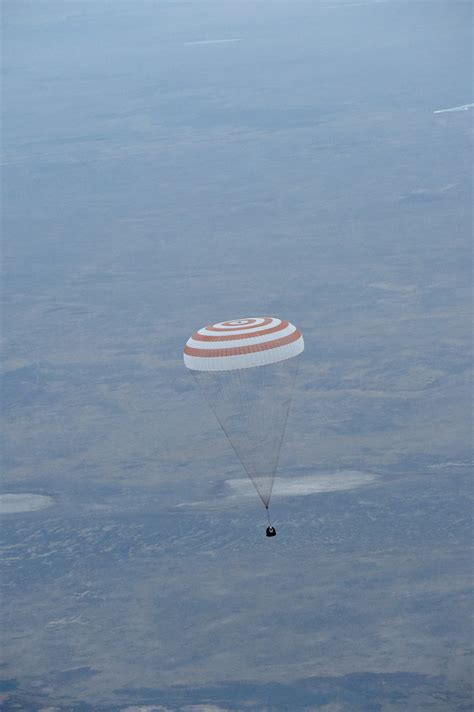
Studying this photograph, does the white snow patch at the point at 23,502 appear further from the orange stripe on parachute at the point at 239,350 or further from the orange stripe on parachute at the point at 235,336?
the orange stripe on parachute at the point at 239,350

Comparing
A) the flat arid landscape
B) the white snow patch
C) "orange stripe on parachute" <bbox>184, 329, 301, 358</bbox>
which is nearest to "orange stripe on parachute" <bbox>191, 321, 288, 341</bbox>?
"orange stripe on parachute" <bbox>184, 329, 301, 358</bbox>

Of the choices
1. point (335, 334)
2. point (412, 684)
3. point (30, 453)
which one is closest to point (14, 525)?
point (30, 453)

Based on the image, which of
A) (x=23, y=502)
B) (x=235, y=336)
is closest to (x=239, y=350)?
(x=235, y=336)

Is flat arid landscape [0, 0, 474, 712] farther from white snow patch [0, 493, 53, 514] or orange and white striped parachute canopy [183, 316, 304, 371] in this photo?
orange and white striped parachute canopy [183, 316, 304, 371]

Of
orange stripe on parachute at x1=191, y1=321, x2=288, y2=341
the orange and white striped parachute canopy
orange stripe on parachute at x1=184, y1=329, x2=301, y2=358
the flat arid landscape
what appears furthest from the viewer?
the flat arid landscape

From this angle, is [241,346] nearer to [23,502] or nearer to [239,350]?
[239,350]

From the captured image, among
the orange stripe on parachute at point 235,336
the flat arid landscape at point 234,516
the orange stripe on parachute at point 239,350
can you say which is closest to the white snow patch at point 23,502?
the flat arid landscape at point 234,516
